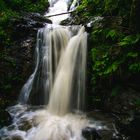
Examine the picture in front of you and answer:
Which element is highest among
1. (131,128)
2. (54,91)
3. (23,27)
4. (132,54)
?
(23,27)

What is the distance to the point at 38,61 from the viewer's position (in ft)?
28.0

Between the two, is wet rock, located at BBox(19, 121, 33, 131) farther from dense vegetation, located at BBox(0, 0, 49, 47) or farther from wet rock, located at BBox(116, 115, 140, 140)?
dense vegetation, located at BBox(0, 0, 49, 47)

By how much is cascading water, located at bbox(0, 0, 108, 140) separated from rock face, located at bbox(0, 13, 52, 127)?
0.85 feet

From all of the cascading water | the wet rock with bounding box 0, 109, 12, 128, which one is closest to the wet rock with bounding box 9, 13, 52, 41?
the cascading water

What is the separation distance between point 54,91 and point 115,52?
2.26 meters

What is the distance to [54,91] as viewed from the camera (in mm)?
7824

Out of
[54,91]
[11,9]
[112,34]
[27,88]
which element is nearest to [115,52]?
[112,34]

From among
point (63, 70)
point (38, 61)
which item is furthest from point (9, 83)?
point (63, 70)

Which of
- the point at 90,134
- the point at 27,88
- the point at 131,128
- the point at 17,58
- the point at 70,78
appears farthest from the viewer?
the point at 17,58

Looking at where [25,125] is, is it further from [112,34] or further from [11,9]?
[11,9]

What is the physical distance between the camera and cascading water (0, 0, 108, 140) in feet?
21.2

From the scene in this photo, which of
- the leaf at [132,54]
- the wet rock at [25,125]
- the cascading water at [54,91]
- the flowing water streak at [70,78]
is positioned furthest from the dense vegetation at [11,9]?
the leaf at [132,54]

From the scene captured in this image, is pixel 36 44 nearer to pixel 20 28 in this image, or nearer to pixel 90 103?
pixel 20 28

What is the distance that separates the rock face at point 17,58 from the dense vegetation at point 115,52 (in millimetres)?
2216
